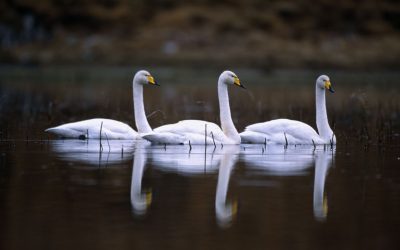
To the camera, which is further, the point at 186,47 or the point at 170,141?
the point at 186,47

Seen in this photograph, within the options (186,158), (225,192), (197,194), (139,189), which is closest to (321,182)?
(225,192)

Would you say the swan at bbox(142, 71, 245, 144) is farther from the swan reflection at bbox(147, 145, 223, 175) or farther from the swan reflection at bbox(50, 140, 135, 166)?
the swan reflection at bbox(50, 140, 135, 166)

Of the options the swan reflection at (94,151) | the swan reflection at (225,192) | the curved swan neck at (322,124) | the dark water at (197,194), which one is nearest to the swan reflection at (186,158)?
the dark water at (197,194)

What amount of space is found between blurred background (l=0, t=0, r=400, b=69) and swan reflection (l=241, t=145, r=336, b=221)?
151 ft

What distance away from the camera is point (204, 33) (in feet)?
221

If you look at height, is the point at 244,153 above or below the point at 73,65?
below

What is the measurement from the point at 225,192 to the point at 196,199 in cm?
52

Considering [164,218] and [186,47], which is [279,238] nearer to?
[164,218]

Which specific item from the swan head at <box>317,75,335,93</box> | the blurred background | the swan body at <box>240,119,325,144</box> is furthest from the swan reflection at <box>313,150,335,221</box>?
the blurred background

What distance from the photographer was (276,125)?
47.3 ft

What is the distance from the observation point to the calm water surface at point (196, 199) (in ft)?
23.9

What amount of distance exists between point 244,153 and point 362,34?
59.5 meters

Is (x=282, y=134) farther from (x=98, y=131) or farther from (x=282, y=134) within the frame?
A: (x=98, y=131)

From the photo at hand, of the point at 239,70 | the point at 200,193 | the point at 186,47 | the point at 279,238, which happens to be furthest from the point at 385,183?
the point at 186,47
